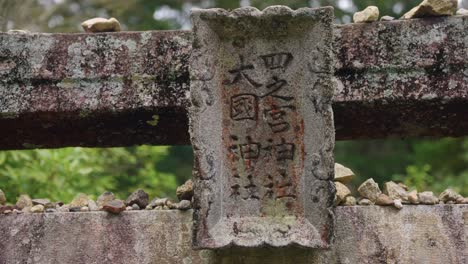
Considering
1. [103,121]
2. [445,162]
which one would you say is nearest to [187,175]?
[445,162]

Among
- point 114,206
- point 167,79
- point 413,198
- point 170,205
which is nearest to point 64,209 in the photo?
point 114,206

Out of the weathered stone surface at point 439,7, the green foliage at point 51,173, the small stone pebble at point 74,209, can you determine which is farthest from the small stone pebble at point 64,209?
the green foliage at point 51,173

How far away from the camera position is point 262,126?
8.75 ft

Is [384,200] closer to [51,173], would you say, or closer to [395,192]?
[395,192]

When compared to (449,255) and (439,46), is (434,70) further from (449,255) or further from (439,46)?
(449,255)

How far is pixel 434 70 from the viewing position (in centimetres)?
281

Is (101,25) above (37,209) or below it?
above

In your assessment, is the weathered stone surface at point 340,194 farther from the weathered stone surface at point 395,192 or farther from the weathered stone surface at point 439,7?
the weathered stone surface at point 439,7

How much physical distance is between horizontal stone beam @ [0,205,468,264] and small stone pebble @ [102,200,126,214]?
0.02 metres

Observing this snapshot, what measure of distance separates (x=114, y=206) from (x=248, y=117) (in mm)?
572

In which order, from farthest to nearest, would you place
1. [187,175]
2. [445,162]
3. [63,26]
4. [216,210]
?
1. [187,175]
2. [445,162]
3. [63,26]
4. [216,210]

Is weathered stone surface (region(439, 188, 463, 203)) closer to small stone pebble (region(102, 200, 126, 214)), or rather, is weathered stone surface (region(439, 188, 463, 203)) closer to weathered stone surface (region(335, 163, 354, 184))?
weathered stone surface (region(335, 163, 354, 184))

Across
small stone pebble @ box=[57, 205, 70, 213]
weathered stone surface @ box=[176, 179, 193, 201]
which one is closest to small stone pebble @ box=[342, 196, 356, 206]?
weathered stone surface @ box=[176, 179, 193, 201]

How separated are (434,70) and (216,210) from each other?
2.84 feet
